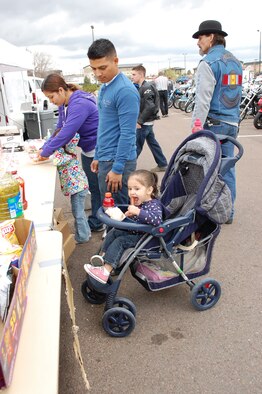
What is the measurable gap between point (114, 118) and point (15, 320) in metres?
1.81

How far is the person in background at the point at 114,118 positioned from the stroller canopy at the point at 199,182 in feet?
1.11

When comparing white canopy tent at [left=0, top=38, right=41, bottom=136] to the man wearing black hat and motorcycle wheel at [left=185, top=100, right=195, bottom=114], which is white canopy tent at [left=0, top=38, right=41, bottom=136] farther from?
motorcycle wheel at [left=185, top=100, right=195, bottom=114]

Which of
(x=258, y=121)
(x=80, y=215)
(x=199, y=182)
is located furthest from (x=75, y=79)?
(x=199, y=182)

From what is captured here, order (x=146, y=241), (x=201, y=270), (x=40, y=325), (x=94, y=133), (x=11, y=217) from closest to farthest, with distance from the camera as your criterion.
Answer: (x=40, y=325), (x=11, y=217), (x=146, y=241), (x=201, y=270), (x=94, y=133)

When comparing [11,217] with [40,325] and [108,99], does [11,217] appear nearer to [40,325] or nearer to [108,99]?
[40,325]

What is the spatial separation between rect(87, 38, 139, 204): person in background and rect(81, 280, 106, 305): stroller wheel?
73 centimetres

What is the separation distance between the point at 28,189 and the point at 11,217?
0.70m

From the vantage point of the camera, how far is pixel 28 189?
259cm

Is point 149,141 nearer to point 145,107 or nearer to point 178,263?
point 145,107

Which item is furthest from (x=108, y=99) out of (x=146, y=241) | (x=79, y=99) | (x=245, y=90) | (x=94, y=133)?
(x=245, y=90)

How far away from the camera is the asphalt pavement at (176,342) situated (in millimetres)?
1968

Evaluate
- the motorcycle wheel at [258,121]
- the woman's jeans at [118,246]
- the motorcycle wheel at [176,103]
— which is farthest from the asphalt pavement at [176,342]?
the motorcycle wheel at [176,103]

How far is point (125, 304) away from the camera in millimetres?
2297

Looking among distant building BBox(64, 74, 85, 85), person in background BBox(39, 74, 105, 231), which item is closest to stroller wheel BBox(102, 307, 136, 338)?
person in background BBox(39, 74, 105, 231)
